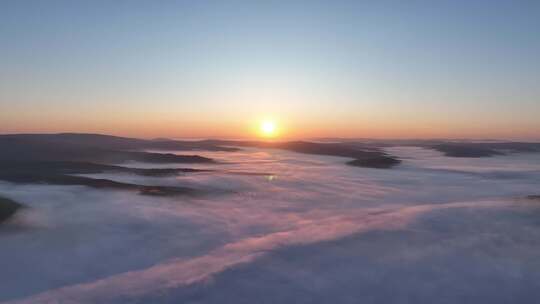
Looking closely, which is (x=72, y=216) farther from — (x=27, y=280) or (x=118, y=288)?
(x=118, y=288)

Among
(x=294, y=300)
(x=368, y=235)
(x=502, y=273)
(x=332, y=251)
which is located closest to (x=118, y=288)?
→ (x=294, y=300)

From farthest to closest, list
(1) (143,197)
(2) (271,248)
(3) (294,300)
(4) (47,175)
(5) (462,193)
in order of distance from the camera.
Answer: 1. (4) (47,175)
2. (5) (462,193)
3. (1) (143,197)
4. (2) (271,248)
5. (3) (294,300)

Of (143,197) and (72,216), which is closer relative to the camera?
(72,216)

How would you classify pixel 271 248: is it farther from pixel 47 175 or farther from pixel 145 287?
pixel 47 175

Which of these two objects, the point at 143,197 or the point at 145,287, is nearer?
the point at 145,287

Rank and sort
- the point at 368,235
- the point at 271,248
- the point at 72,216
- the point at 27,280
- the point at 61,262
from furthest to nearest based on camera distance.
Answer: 1. the point at 72,216
2. the point at 368,235
3. the point at 271,248
4. the point at 61,262
5. the point at 27,280

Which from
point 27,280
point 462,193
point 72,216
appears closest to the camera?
point 27,280

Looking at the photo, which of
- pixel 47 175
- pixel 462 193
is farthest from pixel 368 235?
pixel 47 175

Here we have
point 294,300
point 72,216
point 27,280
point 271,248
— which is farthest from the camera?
point 72,216
